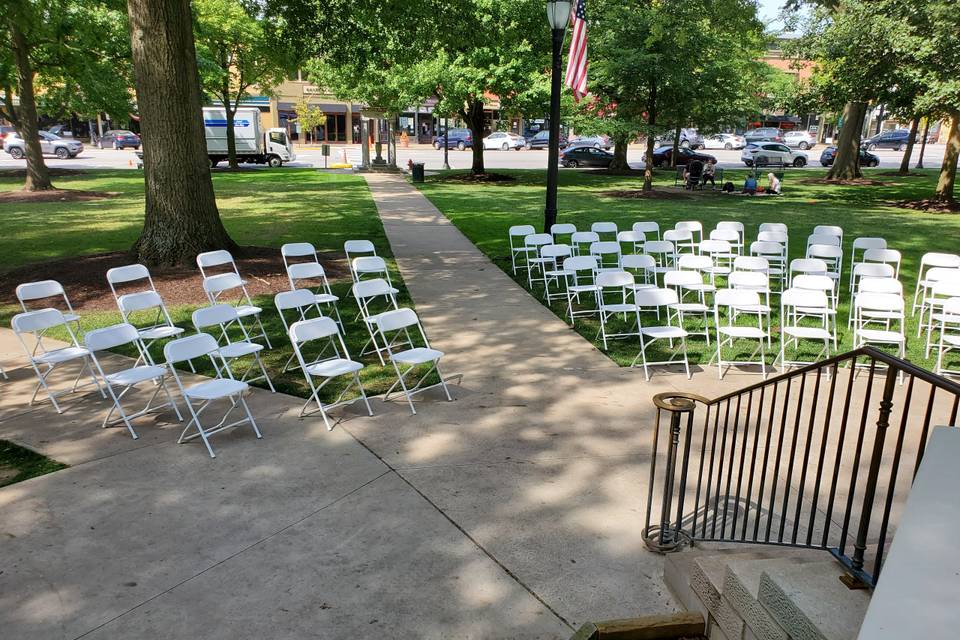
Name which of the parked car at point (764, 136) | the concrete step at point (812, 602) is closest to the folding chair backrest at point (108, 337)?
the concrete step at point (812, 602)

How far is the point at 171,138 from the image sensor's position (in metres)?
11.1

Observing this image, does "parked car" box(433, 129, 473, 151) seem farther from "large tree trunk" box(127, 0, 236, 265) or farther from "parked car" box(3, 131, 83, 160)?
"large tree trunk" box(127, 0, 236, 265)

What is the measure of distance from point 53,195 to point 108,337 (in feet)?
64.4

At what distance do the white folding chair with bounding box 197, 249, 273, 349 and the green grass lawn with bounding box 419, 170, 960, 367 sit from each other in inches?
164

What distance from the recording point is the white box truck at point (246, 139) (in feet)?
115

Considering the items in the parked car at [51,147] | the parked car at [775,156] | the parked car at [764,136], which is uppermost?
the parked car at [764,136]

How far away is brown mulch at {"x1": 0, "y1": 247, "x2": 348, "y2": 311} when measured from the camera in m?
10.5

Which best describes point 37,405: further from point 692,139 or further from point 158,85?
point 692,139

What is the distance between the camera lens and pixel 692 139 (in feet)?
178

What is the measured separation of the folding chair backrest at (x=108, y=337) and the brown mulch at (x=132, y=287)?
3.67m

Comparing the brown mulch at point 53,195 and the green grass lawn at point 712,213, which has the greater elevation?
the green grass lawn at point 712,213

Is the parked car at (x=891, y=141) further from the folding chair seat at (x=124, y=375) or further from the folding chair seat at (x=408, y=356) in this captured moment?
the folding chair seat at (x=124, y=375)

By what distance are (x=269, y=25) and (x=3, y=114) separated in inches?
593

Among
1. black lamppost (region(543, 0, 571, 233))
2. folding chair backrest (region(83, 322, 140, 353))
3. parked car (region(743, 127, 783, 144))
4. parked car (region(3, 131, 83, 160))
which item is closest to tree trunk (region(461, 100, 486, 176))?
black lamppost (region(543, 0, 571, 233))
